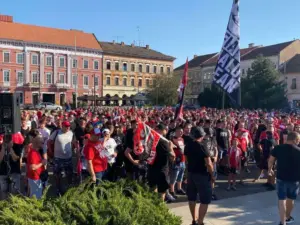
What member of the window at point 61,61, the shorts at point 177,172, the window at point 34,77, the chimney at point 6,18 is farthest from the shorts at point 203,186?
the chimney at point 6,18

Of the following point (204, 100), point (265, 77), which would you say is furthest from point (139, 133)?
point (204, 100)

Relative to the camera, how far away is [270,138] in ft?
30.1

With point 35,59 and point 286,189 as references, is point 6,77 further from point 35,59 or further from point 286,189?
point 286,189

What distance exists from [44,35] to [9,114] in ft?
201

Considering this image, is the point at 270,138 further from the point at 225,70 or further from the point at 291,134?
the point at 291,134

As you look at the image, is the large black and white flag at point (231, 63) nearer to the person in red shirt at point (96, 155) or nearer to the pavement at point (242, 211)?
the pavement at point (242, 211)

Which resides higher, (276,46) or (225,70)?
(276,46)

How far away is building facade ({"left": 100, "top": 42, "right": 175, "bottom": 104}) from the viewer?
7038 centimetres

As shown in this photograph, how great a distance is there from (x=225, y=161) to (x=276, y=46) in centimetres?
6209

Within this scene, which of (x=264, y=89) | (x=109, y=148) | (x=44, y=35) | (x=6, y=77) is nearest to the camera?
(x=109, y=148)

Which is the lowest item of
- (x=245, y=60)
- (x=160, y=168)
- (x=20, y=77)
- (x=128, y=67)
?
(x=160, y=168)

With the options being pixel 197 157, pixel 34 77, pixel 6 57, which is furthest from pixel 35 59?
pixel 197 157

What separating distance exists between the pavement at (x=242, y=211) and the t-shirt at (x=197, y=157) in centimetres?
107

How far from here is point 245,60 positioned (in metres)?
69.3
